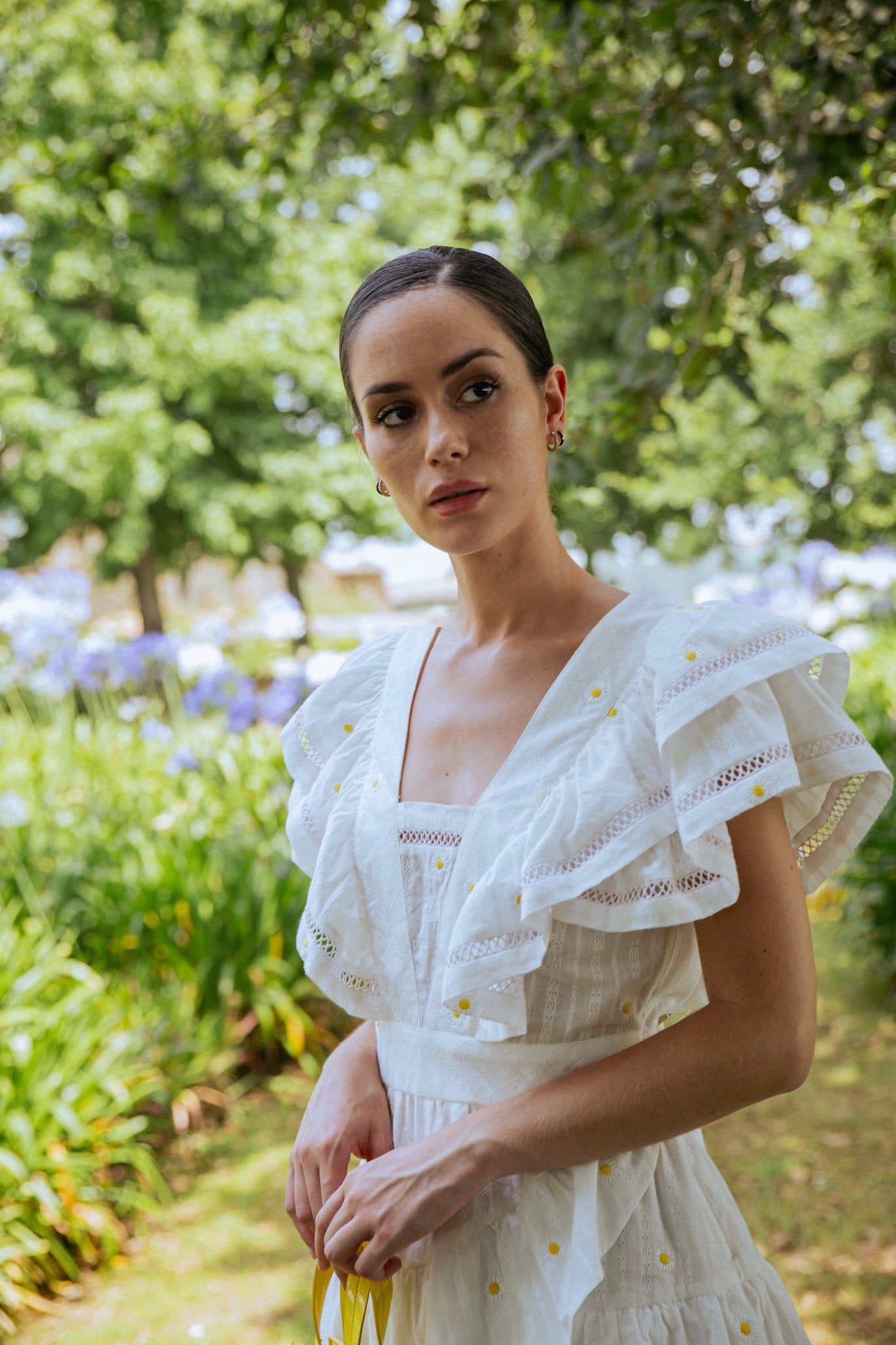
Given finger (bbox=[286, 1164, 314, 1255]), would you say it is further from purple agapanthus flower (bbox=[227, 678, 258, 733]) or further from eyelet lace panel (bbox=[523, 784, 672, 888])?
purple agapanthus flower (bbox=[227, 678, 258, 733])

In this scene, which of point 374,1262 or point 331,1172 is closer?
point 374,1262

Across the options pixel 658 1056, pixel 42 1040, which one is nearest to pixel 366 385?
pixel 658 1056

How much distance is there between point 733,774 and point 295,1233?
3237 mm

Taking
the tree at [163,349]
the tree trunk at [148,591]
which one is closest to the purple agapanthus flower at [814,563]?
the tree at [163,349]

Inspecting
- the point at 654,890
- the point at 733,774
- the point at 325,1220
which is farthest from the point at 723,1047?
the point at 325,1220

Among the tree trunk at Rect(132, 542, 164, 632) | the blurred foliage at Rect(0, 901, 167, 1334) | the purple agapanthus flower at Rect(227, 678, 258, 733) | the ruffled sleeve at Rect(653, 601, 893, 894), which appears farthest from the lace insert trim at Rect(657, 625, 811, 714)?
the tree trunk at Rect(132, 542, 164, 632)

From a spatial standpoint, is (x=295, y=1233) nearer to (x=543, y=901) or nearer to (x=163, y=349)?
(x=543, y=901)

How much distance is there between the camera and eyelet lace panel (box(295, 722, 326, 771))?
1617 millimetres

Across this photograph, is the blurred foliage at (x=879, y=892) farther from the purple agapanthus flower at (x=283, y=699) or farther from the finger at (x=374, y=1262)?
the finger at (x=374, y=1262)

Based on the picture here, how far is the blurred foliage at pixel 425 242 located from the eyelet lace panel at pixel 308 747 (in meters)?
0.52

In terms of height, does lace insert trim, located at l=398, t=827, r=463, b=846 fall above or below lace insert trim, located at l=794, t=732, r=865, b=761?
below

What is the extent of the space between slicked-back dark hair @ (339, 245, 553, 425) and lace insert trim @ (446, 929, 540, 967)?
0.68 metres

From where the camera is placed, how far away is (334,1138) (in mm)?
1378

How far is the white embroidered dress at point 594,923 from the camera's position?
1.15m
